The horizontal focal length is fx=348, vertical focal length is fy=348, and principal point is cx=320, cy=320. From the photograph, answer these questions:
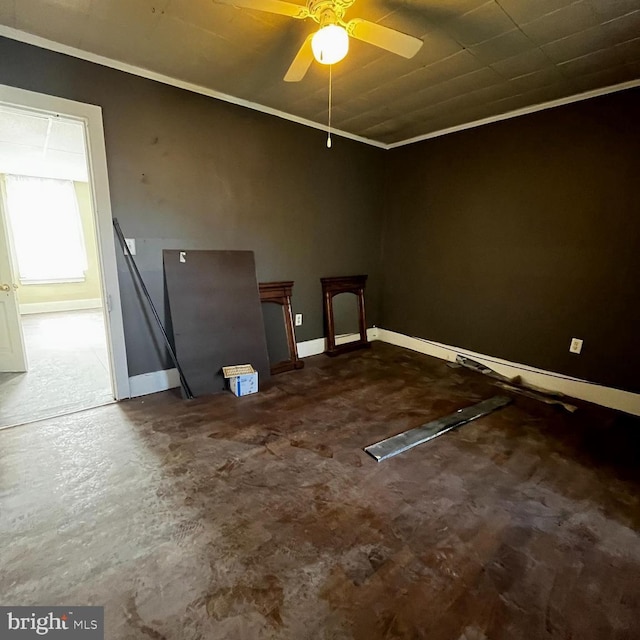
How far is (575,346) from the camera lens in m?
3.04

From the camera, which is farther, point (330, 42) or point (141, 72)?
point (141, 72)

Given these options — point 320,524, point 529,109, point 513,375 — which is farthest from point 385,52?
point 513,375

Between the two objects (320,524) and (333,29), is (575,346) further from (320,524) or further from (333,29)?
(333,29)

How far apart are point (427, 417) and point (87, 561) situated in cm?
219

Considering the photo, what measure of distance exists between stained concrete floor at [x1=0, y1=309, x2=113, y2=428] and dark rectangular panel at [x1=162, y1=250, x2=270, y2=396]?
773 millimetres

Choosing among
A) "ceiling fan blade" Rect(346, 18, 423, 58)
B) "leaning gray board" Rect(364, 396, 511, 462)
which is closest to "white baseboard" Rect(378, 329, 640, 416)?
"leaning gray board" Rect(364, 396, 511, 462)

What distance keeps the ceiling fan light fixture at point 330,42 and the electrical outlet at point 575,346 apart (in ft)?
9.61

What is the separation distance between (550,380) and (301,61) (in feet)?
10.7

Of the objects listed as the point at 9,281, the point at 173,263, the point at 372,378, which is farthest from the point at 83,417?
the point at 372,378

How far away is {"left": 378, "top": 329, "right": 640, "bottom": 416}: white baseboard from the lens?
2.83 m

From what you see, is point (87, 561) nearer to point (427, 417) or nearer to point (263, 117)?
point (427, 417)

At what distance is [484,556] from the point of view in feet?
4.91

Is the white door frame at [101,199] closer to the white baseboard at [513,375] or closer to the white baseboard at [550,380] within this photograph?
the white baseboard at [513,375]

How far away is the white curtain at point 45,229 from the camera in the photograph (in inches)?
234
